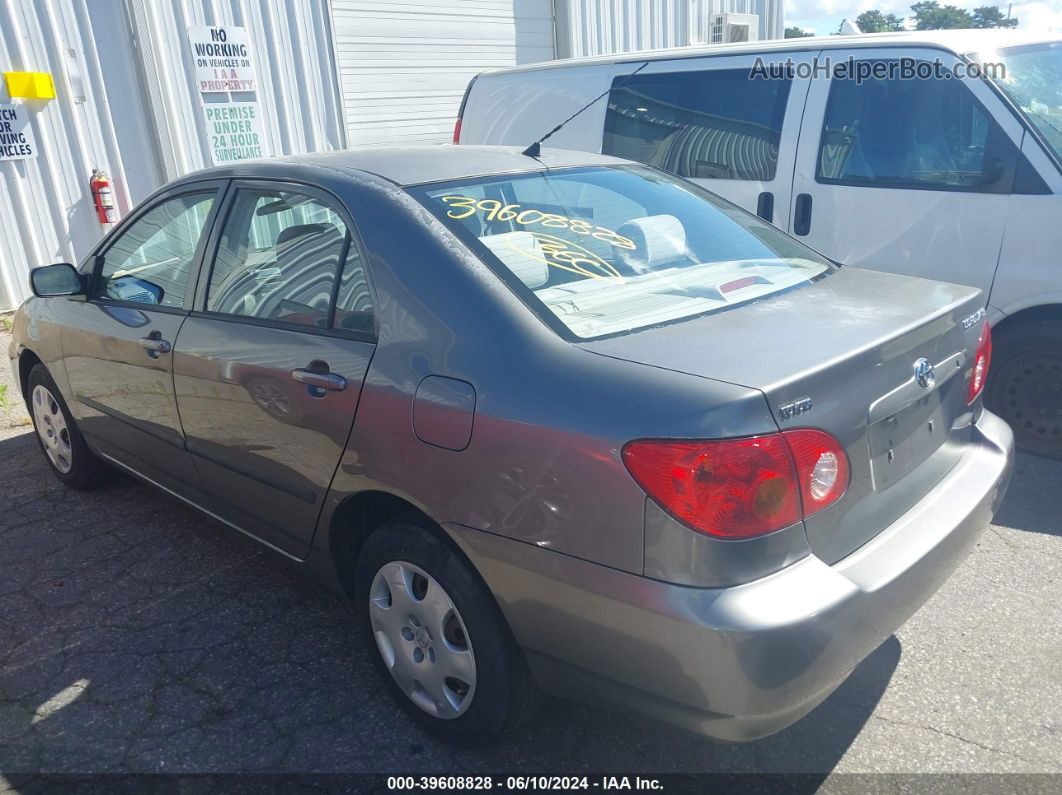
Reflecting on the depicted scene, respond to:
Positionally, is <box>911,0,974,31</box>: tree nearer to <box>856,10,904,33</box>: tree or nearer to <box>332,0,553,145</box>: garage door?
<box>856,10,904,33</box>: tree

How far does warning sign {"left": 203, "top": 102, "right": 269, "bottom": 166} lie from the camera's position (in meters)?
8.09

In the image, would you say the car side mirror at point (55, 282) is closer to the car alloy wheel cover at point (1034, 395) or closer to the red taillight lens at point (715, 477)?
the red taillight lens at point (715, 477)

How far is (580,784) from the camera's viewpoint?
7.75 ft

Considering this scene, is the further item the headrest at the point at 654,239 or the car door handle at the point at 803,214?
the car door handle at the point at 803,214

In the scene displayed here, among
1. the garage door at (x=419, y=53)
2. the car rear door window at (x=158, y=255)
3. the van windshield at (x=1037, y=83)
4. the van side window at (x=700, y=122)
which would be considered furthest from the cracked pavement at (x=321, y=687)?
the garage door at (x=419, y=53)

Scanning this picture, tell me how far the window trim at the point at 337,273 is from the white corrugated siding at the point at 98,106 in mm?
5098

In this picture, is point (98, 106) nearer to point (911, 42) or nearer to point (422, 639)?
point (911, 42)

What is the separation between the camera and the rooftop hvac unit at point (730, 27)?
525 inches

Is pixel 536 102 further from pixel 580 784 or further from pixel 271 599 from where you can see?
pixel 580 784

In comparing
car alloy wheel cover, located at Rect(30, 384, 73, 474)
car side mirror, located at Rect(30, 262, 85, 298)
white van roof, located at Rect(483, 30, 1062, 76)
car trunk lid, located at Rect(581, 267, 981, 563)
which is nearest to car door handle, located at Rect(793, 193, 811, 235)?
white van roof, located at Rect(483, 30, 1062, 76)

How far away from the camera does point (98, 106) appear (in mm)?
7488

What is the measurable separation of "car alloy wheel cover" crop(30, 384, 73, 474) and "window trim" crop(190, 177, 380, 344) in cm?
163

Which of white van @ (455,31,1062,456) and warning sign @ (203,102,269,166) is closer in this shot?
white van @ (455,31,1062,456)

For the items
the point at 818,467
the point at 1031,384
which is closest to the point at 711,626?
the point at 818,467
